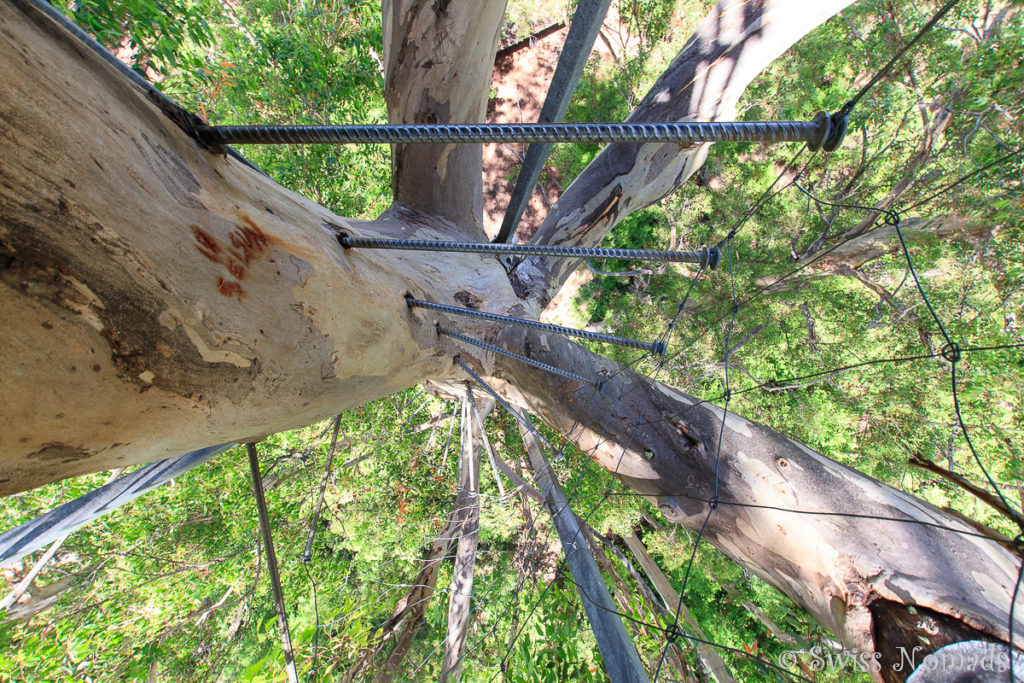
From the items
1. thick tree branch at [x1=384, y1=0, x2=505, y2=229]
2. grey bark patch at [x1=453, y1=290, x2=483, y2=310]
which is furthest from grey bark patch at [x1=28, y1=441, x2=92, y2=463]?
thick tree branch at [x1=384, y1=0, x2=505, y2=229]

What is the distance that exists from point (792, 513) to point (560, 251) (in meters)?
1.40

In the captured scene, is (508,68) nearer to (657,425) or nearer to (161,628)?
(657,425)

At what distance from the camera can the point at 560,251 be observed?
3.58ft

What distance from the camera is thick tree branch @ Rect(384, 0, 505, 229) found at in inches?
78.9

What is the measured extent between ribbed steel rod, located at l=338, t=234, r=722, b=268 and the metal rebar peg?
34 centimetres

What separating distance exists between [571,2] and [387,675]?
6.84 meters

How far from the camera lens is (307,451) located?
159 inches

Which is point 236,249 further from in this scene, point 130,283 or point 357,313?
point 357,313

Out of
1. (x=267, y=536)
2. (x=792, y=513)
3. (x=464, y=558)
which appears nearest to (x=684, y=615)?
(x=464, y=558)

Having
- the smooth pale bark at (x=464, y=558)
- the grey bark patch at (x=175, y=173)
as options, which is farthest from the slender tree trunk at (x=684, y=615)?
the grey bark patch at (x=175, y=173)

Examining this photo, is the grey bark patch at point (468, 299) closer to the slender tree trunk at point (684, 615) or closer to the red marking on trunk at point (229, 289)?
the red marking on trunk at point (229, 289)

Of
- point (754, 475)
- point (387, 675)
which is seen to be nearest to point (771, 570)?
point (754, 475)

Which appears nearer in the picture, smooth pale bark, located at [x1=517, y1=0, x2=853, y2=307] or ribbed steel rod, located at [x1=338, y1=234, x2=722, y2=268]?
ribbed steel rod, located at [x1=338, y1=234, x2=722, y2=268]

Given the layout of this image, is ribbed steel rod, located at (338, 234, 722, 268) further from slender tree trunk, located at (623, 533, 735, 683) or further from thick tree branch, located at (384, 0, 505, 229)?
slender tree trunk, located at (623, 533, 735, 683)
